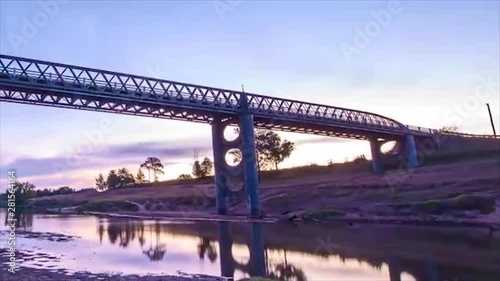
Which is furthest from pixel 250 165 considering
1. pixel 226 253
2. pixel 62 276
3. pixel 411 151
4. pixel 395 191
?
pixel 411 151

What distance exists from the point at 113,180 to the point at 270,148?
90.0m

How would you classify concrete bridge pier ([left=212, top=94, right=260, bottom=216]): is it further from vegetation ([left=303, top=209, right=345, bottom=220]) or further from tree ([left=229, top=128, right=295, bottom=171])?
tree ([left=229, top=128, right=295, bottom=171])

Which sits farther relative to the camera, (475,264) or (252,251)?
(252,251)

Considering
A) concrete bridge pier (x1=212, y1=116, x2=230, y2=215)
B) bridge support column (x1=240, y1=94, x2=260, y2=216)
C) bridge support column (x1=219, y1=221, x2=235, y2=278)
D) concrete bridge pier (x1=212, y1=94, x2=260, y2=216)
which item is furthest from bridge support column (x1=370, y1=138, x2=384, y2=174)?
bridge support column (x1=219, y1=221, x2=235, y2=278)

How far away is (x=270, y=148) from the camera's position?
348 feet

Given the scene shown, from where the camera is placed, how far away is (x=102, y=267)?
21531 millimetres

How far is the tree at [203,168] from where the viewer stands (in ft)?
444

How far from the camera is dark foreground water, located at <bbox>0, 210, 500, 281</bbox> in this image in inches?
782

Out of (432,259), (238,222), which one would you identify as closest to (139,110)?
(238,222)

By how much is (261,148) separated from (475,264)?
85484mm

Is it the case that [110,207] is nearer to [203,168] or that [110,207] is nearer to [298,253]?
[203,168]

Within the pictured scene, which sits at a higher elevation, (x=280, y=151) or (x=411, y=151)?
(x=280, y=151)

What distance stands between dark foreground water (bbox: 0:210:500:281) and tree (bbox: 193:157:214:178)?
318 ft

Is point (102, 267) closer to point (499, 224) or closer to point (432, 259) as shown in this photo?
point (432, 259)
